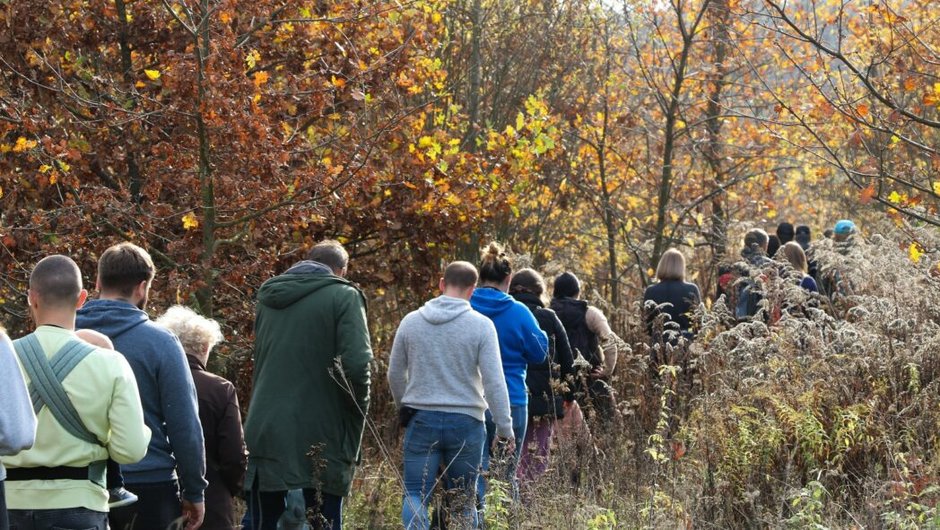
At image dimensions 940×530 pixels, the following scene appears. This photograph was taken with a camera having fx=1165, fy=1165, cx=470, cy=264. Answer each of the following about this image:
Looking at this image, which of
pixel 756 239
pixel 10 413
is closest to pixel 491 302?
pixel 10 413

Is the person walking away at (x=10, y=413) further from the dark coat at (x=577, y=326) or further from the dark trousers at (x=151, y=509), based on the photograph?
the dark coat at (x=577, y=326)

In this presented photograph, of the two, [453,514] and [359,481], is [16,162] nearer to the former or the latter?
[359,481]

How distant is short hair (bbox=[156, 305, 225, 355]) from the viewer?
5.91 metres

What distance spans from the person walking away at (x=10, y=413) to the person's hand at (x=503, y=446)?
3132 mm

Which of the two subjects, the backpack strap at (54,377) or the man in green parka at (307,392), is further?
the man in green parka at (307,392)

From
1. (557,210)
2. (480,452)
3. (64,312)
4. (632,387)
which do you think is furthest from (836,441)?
(557,210)

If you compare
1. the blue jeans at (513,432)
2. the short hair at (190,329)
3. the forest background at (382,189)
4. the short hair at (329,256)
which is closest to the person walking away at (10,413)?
the short hair at (190,329)

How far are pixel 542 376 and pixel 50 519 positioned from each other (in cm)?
430

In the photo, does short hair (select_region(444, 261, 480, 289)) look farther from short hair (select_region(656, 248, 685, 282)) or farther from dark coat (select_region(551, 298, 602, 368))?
short hair (select_region(656, 248, 685, 282))

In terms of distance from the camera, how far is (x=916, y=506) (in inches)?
229

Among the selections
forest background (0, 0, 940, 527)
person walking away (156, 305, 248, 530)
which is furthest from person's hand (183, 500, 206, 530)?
forest background (0, 0, 940, 527)

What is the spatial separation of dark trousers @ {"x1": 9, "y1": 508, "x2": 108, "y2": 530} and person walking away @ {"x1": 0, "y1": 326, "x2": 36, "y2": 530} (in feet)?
1.75

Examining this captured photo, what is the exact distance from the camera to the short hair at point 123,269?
5.23 m

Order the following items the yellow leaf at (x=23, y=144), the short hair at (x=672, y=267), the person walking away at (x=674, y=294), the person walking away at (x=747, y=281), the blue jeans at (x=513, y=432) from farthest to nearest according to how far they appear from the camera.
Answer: the person walking away at (x=747, y=281)
the short hair at (x=672, y=267)
the person walking away at (x=674, y=294)
the yellow leaf at (x=23, y=144)
the blue jeans at (x=513, y=432)
